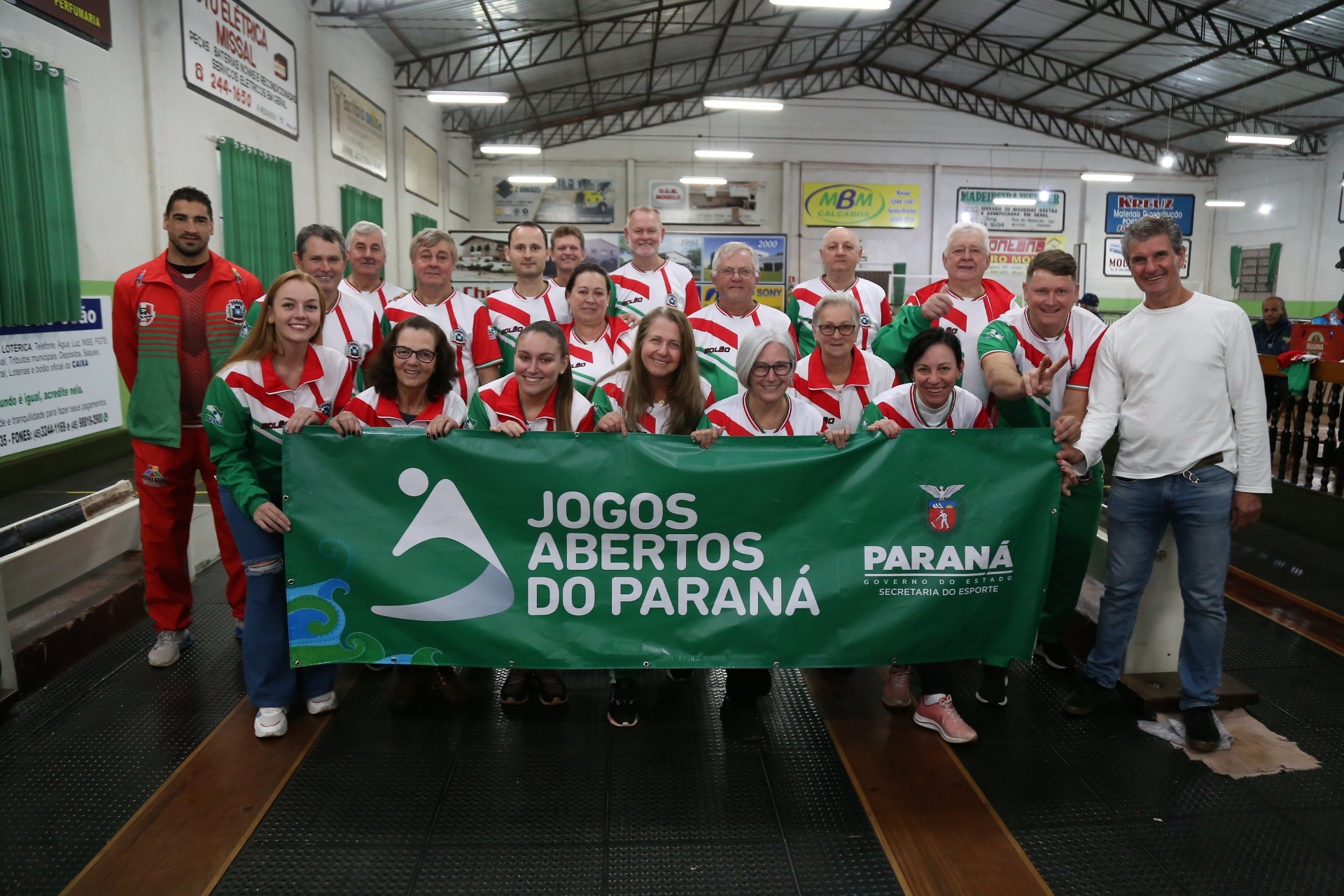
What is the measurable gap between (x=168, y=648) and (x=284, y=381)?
141 cm

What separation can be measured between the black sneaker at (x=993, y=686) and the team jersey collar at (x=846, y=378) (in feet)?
3.69

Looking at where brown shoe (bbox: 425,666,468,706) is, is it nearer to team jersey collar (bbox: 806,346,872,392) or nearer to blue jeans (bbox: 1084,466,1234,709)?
team jersey collar (bbox: 806,346,872,392)

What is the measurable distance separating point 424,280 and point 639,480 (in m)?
1.78

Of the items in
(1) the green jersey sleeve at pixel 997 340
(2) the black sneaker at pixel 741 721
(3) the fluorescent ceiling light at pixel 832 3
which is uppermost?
(3) the fluorescent ceiling light at pixel 832 3

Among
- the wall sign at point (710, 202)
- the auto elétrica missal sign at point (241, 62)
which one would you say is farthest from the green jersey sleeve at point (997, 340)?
the wall sign at point (710, 202)

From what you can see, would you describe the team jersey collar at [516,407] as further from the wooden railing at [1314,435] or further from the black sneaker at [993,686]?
the wooden railing at [1314,435]

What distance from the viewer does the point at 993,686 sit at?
3.01 m

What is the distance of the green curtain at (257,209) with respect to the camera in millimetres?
8133

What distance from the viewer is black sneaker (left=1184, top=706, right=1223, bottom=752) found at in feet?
8.94

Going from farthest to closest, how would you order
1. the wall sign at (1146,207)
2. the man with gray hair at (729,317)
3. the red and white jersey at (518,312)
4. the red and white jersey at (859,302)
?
1. the wall sign at (1146,207)
2. the red and white jersey at (859,302)
3. the red and white jersey at (518,312)
4. the man with gray hair at (729,317)

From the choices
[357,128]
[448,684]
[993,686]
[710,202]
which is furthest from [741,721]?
[710,202]

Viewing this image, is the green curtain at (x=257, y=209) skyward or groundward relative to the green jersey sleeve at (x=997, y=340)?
skyward

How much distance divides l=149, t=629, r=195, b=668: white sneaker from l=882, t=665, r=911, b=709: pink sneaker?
9.35ft

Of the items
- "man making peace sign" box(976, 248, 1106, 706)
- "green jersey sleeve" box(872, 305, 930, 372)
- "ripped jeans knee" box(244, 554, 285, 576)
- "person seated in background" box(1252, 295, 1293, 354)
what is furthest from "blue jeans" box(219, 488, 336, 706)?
"person seated in background" box(1252, 295, 1293, 354)
